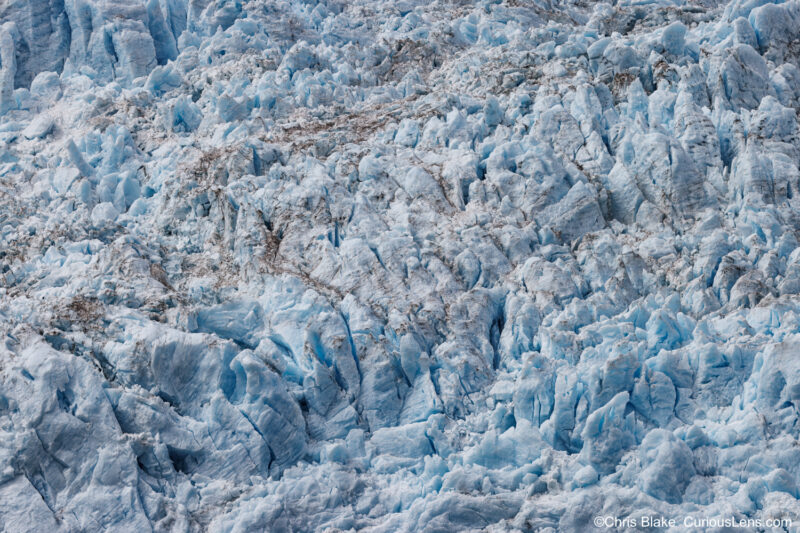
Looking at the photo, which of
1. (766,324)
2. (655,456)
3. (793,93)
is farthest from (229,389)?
(793,93)

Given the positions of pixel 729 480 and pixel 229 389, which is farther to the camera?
pixel 229 389

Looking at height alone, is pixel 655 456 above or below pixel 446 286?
below

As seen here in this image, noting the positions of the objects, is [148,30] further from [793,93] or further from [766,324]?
[766,324]

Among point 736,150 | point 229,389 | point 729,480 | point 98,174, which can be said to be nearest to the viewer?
point 729,480

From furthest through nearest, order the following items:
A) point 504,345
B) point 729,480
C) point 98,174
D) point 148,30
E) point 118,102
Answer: point 148,30, point 118,102, point 98,174, point 504,345, point 729,480
